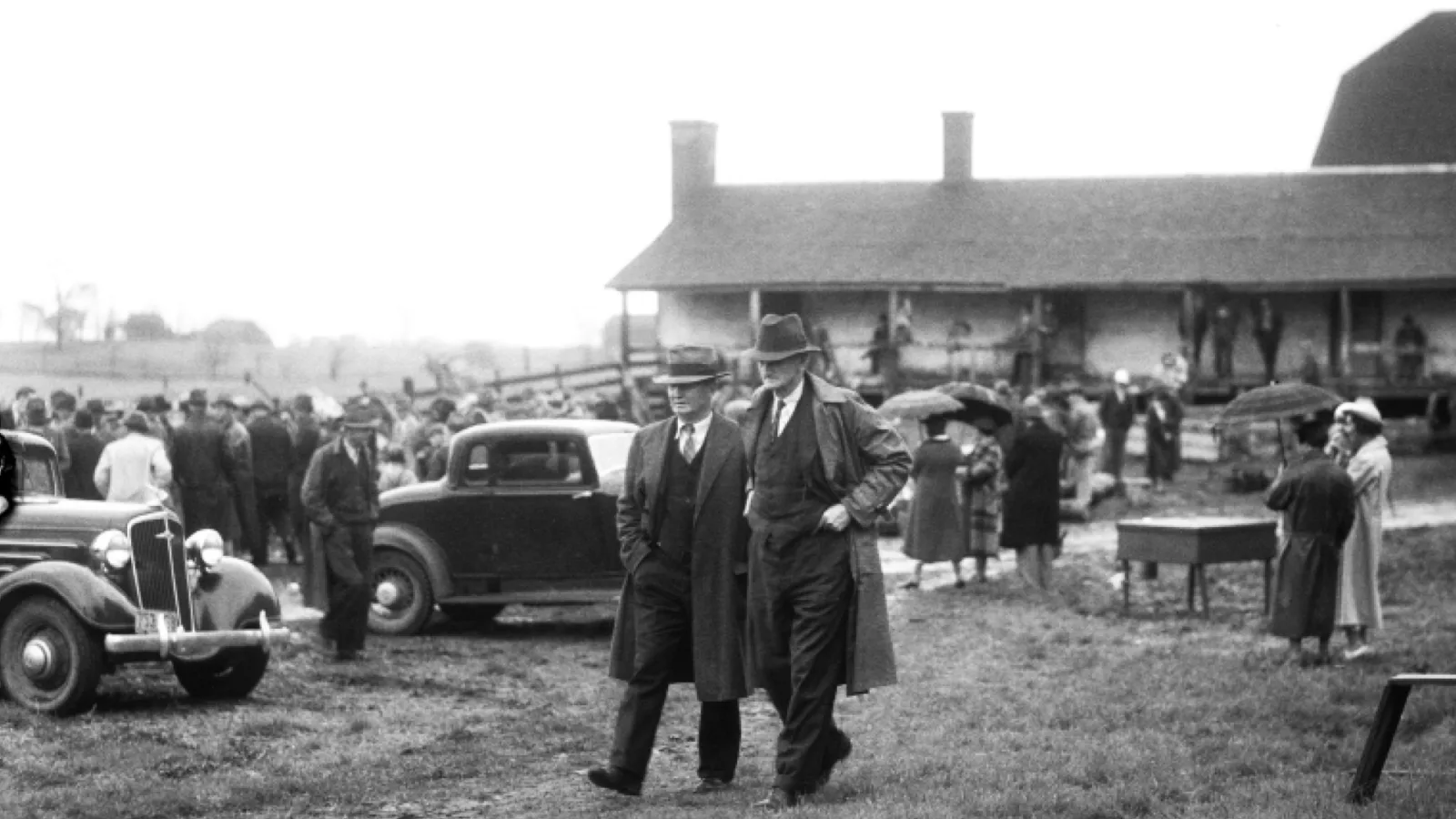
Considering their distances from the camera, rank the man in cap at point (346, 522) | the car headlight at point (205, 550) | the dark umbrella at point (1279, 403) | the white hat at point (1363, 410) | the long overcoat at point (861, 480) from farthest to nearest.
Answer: the dark umbrella at point (1279, 403), the man in cap at point (346, 522), the white hat at point (1363, 410), the car headlight at point (205, 550), the long overcoat at point (861, 480)

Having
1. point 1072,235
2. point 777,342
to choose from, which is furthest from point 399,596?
point 1072,235

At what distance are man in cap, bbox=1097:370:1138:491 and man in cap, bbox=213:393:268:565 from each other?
14391mm

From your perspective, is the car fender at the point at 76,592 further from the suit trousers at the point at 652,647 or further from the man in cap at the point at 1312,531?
the man in cap at the point at 1312,531

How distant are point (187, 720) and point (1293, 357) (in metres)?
33.3

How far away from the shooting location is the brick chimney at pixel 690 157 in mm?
48156

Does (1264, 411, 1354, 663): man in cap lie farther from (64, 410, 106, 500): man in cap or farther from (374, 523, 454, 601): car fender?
(64, 410, 106, 500): man in cap

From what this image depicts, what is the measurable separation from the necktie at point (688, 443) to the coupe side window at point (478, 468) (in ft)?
24.8

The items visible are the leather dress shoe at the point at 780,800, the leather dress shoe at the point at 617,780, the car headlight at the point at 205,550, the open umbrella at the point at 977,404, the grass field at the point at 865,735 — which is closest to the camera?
the leather dress shoe at the point at 780,800

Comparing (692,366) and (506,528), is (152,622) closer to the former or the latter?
(692,366)

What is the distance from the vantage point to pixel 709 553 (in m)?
9.02

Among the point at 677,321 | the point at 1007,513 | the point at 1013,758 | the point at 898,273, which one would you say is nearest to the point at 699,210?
the point at 677,321

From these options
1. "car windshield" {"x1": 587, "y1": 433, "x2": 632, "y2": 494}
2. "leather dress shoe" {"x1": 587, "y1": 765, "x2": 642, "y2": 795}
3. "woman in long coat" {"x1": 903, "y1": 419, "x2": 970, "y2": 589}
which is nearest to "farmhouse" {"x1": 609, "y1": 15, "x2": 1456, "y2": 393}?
"woman in long coat" {"x1": 903, "y1": 419, "x2": 970, "y2": 589}

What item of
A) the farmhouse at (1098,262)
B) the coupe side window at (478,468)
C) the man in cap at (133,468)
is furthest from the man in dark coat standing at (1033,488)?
the farmhouse at (1098,262)

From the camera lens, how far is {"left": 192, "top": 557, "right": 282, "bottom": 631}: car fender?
1230 cm
